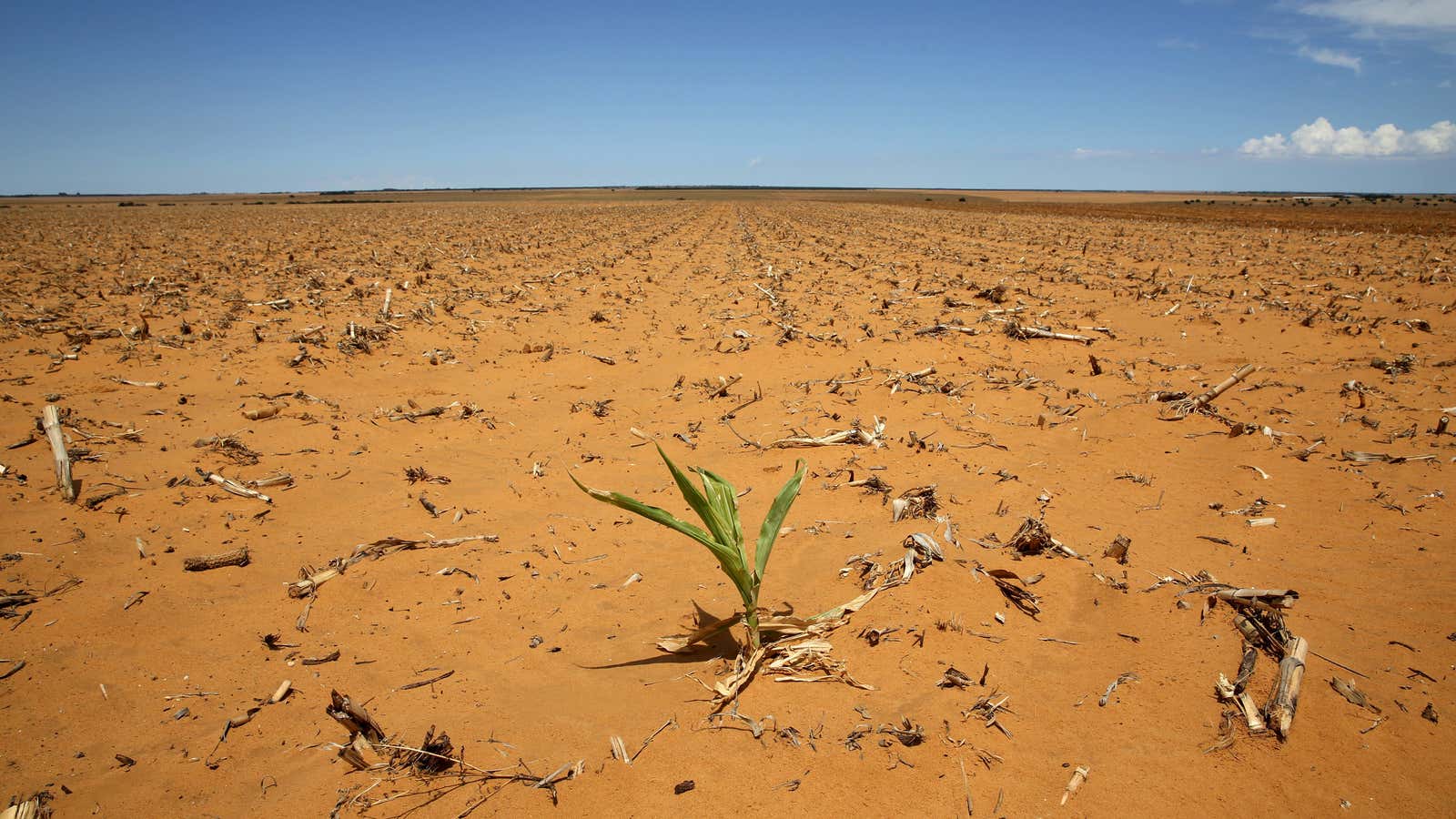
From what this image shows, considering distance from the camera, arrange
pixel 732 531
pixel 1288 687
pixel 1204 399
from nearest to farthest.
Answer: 1. pixel 1288 687
2. pixel 732 531
3. pixel 1204 399

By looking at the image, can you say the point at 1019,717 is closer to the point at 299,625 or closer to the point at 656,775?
the point at 656,775

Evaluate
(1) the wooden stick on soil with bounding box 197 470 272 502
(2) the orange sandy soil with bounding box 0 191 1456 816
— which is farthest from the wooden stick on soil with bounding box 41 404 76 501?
(1) the wooden stick on soil with bounding box 197 470 272 502

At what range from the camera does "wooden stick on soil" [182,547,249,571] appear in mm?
3848

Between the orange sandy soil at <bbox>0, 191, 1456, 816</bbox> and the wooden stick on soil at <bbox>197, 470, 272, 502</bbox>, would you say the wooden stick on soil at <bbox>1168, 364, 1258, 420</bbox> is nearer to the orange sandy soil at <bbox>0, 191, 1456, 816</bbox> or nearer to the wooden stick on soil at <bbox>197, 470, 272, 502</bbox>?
→ the orange sandy soil at <bbox>0, 191, 1456, 816</bbox>

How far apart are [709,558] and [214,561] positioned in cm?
302

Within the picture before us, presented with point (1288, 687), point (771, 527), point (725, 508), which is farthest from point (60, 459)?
point (1288, 687)

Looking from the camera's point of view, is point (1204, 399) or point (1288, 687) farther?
point (1204, 399)

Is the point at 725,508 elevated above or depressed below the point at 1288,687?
above

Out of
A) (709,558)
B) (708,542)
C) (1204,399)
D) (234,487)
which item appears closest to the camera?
(708,542)

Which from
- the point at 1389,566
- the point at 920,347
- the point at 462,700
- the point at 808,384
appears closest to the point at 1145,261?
the point at 920,347

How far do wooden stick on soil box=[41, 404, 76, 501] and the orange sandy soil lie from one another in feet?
0.42

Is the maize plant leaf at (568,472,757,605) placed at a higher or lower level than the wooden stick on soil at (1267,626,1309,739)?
higher

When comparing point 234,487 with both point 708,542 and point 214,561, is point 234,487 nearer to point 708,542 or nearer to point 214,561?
point 214,561

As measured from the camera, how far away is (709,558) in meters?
4.24
